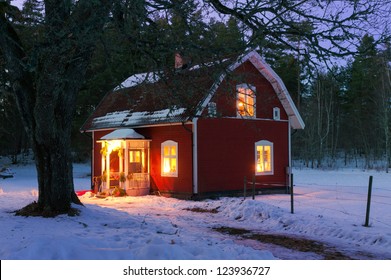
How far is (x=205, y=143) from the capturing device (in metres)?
17.9

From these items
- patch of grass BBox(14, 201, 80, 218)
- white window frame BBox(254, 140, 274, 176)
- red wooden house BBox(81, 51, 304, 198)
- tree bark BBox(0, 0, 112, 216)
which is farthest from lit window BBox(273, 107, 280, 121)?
patch of grass BBox(14, 201, 80, 218)

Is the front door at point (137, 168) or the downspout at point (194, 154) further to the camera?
the front door at point (137, 168)

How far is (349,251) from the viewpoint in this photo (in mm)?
8195

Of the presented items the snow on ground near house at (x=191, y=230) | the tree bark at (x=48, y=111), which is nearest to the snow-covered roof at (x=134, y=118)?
the snow on ground near house at (x=191, y=230)

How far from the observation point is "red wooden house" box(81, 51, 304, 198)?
17734 millimetres

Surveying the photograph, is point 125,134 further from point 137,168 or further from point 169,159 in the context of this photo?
point 169,159

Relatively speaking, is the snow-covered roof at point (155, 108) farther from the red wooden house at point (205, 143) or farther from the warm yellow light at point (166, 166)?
the warm yellow light at point (166, 166)

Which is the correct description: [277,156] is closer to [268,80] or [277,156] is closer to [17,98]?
[268,80]

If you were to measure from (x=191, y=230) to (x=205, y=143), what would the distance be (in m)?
8.02

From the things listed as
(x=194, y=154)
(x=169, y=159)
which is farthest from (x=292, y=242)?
(x=169, y=159)

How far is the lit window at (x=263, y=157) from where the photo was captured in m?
19.9

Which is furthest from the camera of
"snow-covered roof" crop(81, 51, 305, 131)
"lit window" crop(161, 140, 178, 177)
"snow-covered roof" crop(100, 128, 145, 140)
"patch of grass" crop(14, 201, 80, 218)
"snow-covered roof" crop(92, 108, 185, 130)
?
"snow-covered roof" crop(100, 128, 145, 140)

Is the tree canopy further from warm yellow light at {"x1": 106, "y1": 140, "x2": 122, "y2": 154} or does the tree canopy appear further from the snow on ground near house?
warm yellow light at {"x1": 106, "y1": 140, "x2": 122, "y2": 154}
